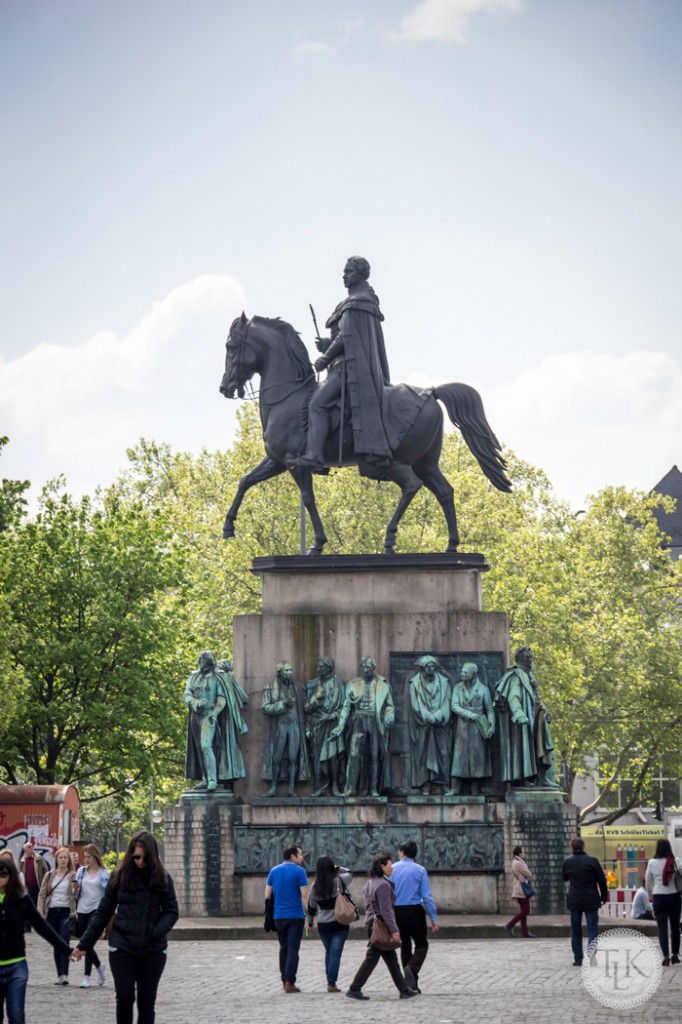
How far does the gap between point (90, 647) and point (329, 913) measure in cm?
2340

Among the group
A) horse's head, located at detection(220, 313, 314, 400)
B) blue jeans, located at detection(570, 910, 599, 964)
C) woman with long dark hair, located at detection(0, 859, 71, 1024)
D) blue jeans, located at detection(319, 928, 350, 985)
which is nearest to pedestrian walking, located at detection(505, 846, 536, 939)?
blue jeans, located at detection(570, 910, 599, 964)

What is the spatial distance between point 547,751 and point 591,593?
2523cm

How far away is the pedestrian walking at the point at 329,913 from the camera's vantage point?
16484mm

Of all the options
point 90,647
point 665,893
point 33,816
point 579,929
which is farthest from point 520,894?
point 90,647

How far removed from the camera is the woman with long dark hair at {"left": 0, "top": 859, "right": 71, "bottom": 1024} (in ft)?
35.3

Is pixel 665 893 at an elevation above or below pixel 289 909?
below

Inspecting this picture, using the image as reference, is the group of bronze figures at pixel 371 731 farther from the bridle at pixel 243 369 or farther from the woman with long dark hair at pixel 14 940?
the woman with long dark hair at pixel 14 940

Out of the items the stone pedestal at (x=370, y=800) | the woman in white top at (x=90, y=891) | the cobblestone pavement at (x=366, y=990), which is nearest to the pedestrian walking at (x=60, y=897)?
the cobblestone pavement at (x=366, y=990)

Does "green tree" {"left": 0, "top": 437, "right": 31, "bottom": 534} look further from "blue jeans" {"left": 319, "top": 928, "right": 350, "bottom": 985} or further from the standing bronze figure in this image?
"blue jeans" {"left": 319, "top": 928, "right": 350, "bottom": 985}

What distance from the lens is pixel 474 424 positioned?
27.1 m

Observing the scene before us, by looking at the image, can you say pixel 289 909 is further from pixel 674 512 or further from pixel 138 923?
pixel 674 512

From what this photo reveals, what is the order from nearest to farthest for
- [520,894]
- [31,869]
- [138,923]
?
1. [138,923]
2. [520,894]
3. [31,869]

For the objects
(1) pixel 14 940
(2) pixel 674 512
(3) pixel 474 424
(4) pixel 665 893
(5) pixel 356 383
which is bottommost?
(4) pixel 665 893

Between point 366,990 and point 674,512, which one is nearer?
point 366,990
